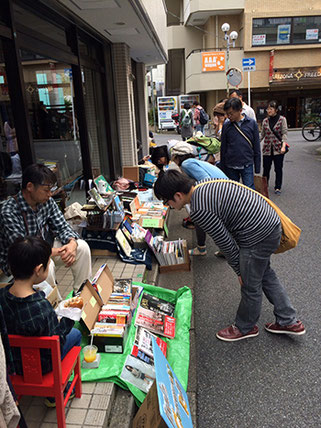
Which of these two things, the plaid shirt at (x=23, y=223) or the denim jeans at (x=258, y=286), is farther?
the plaid shirt at (x=23, y=223)

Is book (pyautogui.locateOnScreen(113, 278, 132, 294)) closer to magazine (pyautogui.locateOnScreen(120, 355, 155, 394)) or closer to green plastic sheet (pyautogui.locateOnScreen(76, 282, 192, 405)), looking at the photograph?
green plastic sheet (pyautogui.locateOnScreen(76, 282, 192, 405))

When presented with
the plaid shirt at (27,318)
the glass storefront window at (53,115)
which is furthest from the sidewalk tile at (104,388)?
the glass storefront window at (53,115)

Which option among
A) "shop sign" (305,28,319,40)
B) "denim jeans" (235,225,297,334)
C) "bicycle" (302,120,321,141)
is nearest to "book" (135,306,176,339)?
"denim jeans" (235,225,297,334)

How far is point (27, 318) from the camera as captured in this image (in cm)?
188

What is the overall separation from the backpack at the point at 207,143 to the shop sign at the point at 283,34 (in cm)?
2334

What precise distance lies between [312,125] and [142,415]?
60.4ft

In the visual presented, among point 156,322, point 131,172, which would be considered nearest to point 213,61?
point 131,172

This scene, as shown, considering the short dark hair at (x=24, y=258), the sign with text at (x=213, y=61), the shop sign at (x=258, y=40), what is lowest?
the short dark hair at (x=24, y=258)

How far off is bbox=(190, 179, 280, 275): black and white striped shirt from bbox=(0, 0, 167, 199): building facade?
230cm

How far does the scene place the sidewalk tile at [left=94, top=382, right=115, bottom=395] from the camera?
2.34m

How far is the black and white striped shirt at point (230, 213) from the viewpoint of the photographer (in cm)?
Answer: 258

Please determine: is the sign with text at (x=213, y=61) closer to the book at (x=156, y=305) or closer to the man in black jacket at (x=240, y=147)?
the man in black jacket at (x=240, y=147)

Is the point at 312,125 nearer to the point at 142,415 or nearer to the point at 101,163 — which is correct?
the point at 101,163

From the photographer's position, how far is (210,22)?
85.5 ft
